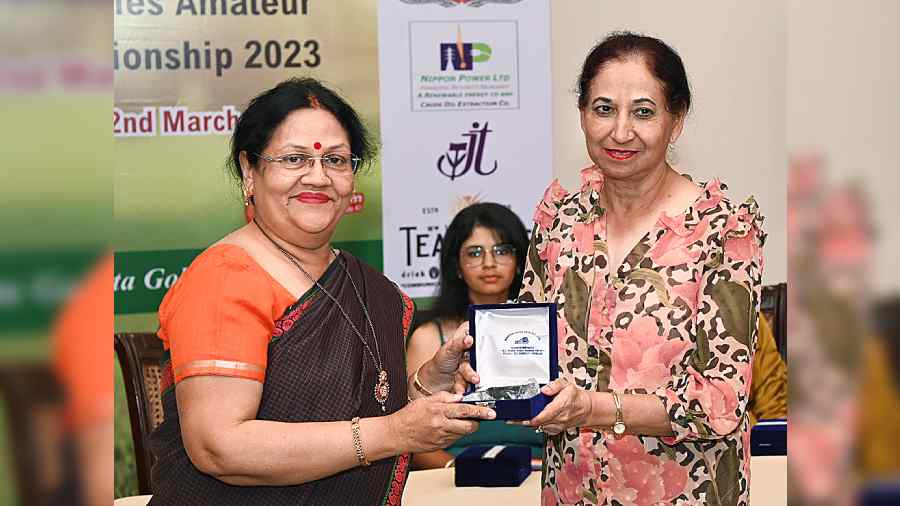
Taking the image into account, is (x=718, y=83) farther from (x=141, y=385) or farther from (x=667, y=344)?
(x=667, y=344)

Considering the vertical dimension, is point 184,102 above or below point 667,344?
above

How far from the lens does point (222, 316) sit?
5.90ft

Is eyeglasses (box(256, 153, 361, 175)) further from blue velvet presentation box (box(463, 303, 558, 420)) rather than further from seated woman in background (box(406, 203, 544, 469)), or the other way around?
seated woman in background (box(406, 203, 544, 469))

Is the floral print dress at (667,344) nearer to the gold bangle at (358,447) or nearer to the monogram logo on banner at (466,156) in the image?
the gold bangle at (358,447)

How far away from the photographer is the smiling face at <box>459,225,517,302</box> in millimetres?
4191

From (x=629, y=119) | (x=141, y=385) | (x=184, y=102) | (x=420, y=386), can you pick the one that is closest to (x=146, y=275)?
(x=184, y=102)

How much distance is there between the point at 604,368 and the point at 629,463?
21 centimetres

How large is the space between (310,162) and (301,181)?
0.14 ft
